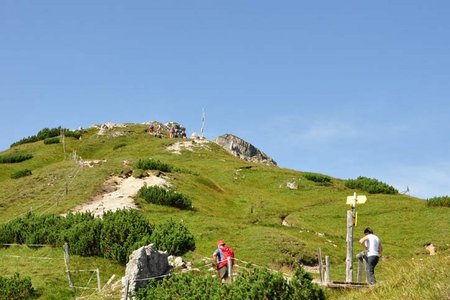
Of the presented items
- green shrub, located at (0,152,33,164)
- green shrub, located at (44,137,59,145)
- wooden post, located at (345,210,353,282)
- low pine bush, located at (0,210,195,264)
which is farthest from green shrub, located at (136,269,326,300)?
green shrub, located at (44,137,59,145)

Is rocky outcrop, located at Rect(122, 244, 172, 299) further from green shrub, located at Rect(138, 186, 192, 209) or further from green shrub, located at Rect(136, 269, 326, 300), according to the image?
green shrub, located at Rect(138, 186, 192, 209)

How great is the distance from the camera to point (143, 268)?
86.9 feet

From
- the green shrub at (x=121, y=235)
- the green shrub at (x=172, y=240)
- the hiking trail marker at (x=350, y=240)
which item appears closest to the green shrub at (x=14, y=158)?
the green shrub at (x=121, y=235)

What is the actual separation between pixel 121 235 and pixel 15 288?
24.7 feet

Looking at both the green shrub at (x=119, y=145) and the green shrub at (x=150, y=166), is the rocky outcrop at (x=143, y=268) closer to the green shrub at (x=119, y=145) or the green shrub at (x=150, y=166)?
the green shrub at (x=150, y=166)

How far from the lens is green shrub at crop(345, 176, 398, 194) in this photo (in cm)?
6675

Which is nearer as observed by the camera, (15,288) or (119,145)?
(15,288)

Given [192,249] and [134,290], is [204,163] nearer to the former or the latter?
[192,249]

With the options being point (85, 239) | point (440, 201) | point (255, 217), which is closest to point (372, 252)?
point (85, 239)

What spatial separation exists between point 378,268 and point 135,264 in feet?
54.1

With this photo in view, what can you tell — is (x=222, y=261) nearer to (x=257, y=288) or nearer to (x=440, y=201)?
(x=257, y=288)

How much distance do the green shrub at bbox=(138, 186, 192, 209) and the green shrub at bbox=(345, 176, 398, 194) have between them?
2663 cm

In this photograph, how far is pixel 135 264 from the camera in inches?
1029

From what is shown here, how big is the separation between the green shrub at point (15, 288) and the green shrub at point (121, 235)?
5.80 metres
